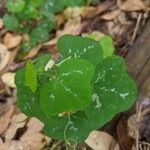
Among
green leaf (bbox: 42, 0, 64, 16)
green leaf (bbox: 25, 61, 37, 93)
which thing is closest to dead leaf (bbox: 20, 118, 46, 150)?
green leaf (bbox: 25, 61, 37, 93)

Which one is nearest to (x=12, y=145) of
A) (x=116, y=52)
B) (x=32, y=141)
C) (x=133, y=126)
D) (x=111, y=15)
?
(x=32, y=141)

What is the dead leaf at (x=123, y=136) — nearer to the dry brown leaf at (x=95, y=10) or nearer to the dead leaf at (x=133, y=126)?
the dead leaf at (x=133, y=126)

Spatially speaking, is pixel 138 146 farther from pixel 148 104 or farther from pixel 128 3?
pixel 128 3

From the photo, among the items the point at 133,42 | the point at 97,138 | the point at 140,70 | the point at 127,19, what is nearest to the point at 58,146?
the point at 97,138

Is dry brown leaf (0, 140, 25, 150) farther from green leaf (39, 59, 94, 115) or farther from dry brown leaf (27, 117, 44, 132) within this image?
green leaf (39, 59, 94, 115)

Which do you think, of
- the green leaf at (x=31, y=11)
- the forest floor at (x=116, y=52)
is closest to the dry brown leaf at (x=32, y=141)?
the forest floor at (x=116, y=52)

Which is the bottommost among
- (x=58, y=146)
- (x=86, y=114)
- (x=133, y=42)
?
(x=58, y=146)

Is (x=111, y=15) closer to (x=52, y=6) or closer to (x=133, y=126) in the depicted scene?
(x=52, y=6)
